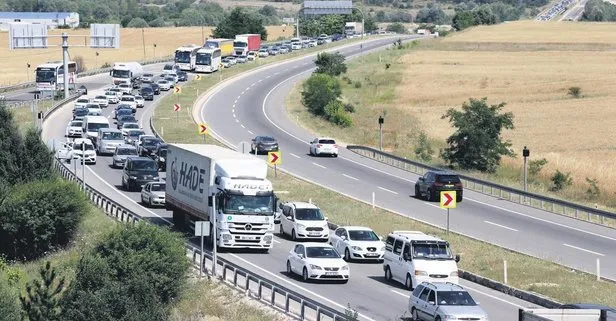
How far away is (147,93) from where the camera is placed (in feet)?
355

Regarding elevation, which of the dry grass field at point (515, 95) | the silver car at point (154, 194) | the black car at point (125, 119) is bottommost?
the dry grass field at point (515, 95)

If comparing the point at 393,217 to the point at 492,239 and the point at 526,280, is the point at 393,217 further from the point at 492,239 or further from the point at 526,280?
the point at 526,280

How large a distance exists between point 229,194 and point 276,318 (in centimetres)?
1028

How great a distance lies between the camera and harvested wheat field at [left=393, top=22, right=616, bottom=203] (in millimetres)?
80312

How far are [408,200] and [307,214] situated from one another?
13.3 m

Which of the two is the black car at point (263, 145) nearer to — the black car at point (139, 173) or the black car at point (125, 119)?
the black car at point (125, 119)

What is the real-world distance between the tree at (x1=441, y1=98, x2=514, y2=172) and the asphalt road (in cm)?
436

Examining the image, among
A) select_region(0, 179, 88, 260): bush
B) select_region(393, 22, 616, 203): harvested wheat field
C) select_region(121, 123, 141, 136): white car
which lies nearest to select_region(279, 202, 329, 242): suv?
select_region(0, 179, 88, 260): bush

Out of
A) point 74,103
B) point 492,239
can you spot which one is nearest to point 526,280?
point 492,239

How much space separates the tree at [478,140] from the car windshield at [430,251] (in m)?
34.8

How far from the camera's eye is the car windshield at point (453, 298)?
31.1 metres

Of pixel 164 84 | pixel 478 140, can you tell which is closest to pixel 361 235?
pixel 478 140

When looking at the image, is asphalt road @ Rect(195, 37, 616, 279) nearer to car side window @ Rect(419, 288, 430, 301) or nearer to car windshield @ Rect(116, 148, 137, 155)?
car windshield @ Rect(116, 148, 137, 155)

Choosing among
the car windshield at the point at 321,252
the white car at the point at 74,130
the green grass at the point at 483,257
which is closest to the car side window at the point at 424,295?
the green grass at the point at 483,257
